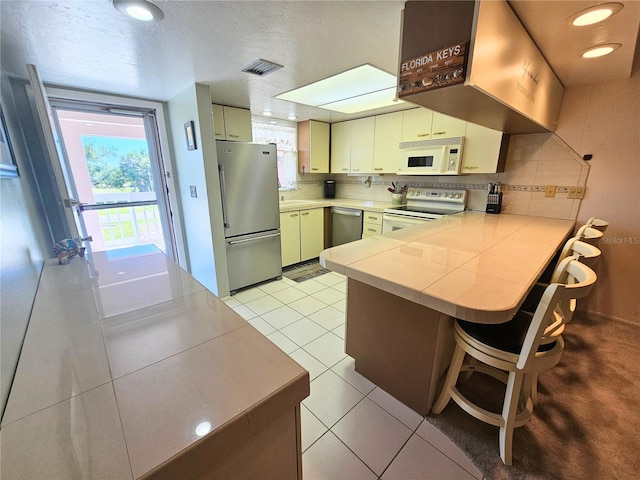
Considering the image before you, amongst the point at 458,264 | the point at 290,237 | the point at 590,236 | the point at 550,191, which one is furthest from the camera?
the point at 290,237

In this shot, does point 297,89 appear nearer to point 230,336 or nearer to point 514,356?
point 230,336

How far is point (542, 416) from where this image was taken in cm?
149

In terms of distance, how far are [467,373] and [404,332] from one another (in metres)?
0.67

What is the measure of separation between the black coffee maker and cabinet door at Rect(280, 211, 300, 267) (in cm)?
119

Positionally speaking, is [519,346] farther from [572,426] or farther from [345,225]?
[345,225]

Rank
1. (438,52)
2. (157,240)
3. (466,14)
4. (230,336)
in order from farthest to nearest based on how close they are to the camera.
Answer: (157,240) < (438,52) < (466,14) < (230,336)

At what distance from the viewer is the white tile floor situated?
124cm

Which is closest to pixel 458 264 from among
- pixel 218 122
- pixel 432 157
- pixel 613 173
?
pixel 432 157

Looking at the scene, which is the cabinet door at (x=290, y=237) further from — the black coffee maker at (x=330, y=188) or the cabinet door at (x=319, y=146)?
the black coffee maker at (x=330, y=188)

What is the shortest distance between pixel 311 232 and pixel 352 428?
2.71 m

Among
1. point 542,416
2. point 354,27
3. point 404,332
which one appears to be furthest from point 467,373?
point 354,27

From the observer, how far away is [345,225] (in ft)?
12.9

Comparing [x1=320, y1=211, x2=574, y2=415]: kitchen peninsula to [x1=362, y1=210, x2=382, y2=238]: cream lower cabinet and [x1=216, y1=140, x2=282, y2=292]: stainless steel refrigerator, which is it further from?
[x1=216, y1=140, x2=282, y2=292]: stainless steel refrigerator

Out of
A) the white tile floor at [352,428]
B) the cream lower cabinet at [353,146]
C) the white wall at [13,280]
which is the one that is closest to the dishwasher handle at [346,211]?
the cream lower cabinet at [353,146]
